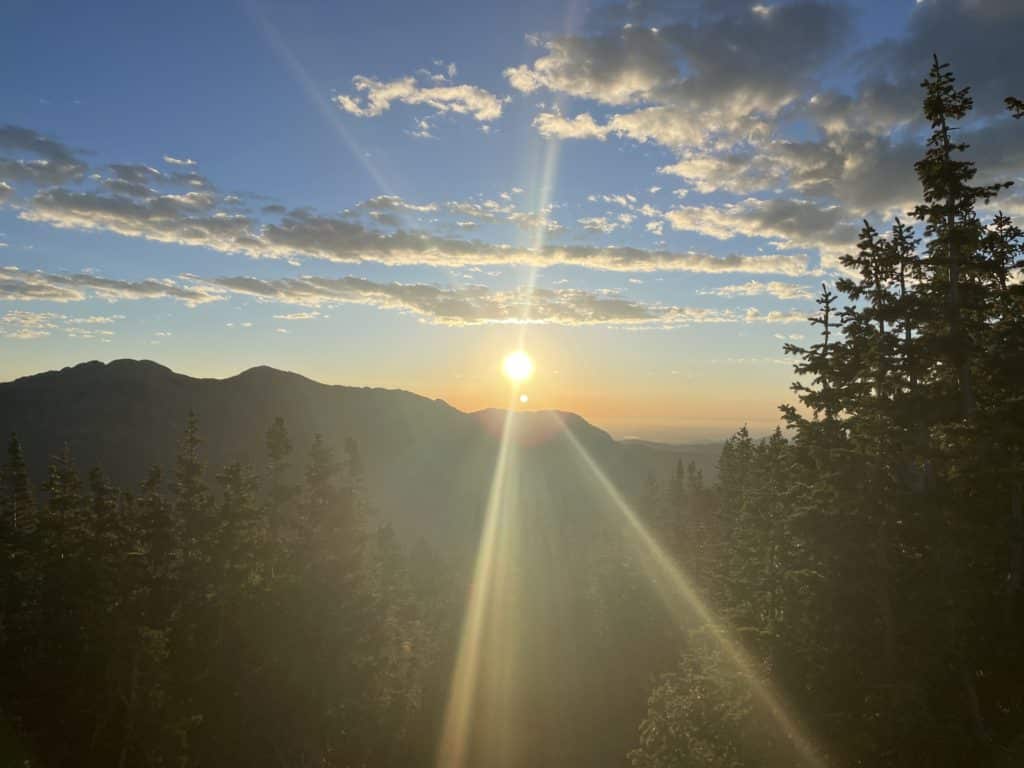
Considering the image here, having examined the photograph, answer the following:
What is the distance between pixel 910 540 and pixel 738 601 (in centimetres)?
1538

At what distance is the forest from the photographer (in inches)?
715

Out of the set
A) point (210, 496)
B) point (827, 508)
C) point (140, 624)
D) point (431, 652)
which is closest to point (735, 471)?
point (431, 652)

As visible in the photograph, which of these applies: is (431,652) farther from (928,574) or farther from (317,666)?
(928,574)

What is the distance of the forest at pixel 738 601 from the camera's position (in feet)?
59.6

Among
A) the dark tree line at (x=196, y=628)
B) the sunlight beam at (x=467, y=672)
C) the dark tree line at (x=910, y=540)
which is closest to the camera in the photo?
the dark tree line at (x=910, y=540)

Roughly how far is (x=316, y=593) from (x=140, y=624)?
8326 millimetres

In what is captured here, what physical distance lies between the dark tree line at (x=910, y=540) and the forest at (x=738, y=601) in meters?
0.09

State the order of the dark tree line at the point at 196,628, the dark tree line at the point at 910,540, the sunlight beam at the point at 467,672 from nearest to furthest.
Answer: the dark tree line at the point at 910,540 → the dark tree line at the point at 196,628 → the sunlight beam at the point at 467,672

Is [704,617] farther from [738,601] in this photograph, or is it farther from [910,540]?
[910,540]

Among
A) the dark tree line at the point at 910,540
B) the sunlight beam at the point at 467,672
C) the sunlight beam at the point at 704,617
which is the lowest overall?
the sunlight beam at the point at 467,672

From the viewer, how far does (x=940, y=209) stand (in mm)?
21125

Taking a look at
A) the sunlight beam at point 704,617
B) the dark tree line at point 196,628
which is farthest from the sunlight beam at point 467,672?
the sunlight beam at point 704,617

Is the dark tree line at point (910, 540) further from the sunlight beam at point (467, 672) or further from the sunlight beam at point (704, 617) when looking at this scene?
the sunlight beam at point (467, 672)

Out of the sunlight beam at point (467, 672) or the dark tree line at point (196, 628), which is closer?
the dark tree line at point (196, 628)
